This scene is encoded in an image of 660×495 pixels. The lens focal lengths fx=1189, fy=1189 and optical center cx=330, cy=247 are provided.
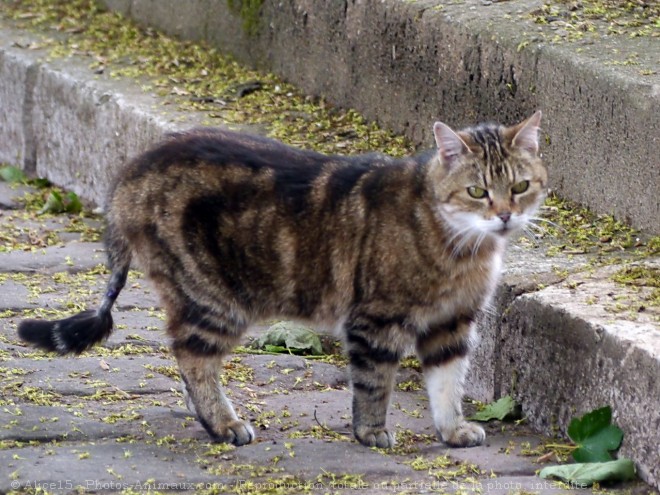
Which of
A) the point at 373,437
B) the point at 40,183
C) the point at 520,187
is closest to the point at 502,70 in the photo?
the point at 520,187

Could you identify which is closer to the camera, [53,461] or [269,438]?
[53,461]

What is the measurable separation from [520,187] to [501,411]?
0.86 meters

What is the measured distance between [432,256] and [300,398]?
2.84 feet

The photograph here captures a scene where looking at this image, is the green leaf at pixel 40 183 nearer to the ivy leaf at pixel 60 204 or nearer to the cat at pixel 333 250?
the ivy leaf at pixel 60 204

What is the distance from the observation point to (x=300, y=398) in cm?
460

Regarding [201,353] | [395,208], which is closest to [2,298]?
[201,353]

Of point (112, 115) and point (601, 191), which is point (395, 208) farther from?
point (112, 115)

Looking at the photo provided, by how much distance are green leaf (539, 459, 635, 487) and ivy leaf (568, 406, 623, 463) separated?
7cm

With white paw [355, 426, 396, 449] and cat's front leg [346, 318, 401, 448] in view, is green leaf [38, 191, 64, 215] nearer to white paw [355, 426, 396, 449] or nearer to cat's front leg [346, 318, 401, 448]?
cat's front leg [346, 318, 401, 448]

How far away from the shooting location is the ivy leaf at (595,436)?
380cm

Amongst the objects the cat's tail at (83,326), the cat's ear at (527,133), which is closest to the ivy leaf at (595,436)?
the cat's ear at (527,133)

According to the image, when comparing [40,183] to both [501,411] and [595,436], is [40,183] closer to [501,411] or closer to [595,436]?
[501,411]

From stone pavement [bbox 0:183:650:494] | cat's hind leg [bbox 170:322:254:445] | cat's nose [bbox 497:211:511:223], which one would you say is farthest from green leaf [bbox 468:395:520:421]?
cat's hind leg [bbox 170:322:254:445]

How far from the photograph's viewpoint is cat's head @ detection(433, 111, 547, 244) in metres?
4.08
